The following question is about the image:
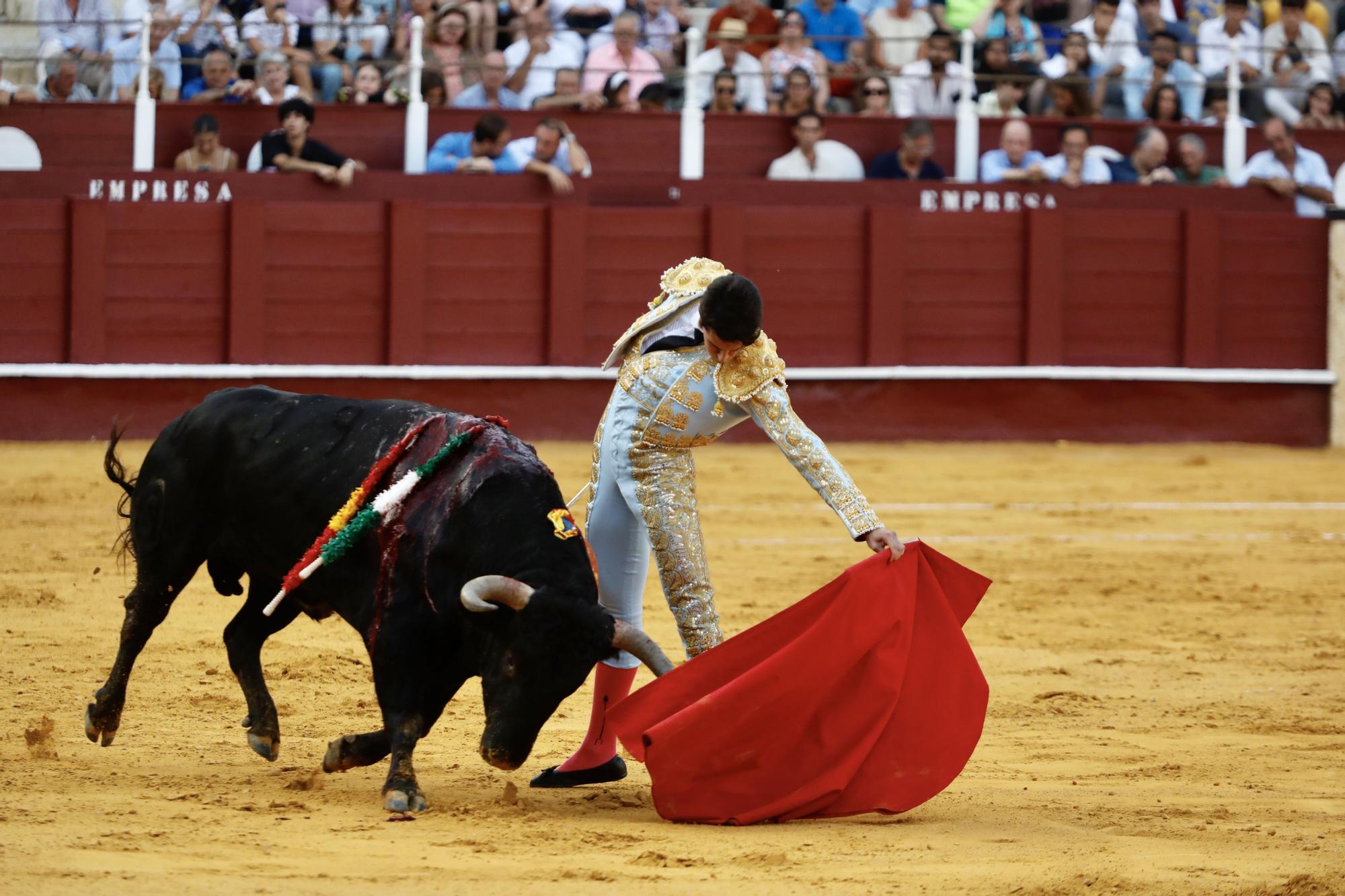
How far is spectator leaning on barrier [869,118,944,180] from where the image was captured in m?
9.84

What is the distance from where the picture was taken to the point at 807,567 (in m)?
6.33

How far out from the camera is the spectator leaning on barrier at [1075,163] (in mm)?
9992

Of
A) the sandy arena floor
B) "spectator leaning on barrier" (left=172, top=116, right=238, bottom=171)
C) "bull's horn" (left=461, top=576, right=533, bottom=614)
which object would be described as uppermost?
"spectator leaning on barrier" (left=172, top=116, right=238, bottom=171)

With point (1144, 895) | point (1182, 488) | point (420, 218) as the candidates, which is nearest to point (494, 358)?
point (420, 218)

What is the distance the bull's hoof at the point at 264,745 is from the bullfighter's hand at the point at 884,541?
1.25m

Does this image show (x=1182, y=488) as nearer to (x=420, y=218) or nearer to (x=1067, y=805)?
(x=420, y=218)

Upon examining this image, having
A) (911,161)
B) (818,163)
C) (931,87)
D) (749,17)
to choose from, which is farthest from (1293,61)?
(749,17)

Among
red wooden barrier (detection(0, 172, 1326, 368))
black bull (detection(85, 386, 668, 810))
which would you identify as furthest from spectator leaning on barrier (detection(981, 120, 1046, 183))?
black bull (detection(85, 386, 668, 810))

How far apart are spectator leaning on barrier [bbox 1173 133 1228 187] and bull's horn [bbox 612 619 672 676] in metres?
7.95

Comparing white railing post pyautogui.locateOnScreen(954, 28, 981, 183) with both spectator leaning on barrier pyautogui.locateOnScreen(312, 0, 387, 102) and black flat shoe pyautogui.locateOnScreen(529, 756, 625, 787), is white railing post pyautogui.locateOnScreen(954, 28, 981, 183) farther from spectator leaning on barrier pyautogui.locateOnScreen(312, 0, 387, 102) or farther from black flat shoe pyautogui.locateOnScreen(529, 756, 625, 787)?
black flat shoe pyautogui.locateOnScreen(529, 756, 625, 787)

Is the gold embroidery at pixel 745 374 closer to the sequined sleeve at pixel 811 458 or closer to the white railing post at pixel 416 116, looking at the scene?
the sequined sleeve at pixel 811 458

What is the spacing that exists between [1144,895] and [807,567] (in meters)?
3.61

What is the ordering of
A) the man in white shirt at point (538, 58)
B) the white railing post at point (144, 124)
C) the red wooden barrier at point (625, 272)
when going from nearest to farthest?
the white railing post at point (144, 124)
the red wooden barrier at point (625, 272)
the man in white shirt at point (538, 58)

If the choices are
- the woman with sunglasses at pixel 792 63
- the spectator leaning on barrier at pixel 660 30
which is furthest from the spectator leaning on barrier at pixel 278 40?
the woman with sunglasses at pixel 792 63
